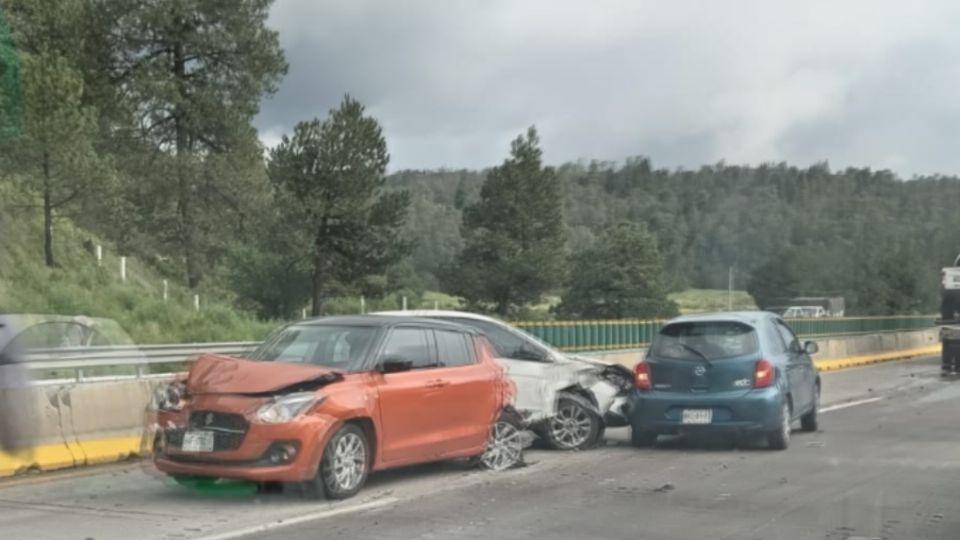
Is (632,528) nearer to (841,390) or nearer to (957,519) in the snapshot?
(957,519)

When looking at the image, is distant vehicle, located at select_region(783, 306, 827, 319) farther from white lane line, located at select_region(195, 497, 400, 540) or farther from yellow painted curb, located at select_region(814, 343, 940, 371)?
white lane line, located at select_region(195, 497, 400, 540)

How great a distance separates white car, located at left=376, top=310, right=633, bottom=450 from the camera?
13.0 meters

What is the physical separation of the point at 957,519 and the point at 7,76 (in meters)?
25.4

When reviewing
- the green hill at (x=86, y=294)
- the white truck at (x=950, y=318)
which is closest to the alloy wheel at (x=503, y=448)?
the green hill at (x=86, y=294)

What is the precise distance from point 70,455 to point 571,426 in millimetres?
5556

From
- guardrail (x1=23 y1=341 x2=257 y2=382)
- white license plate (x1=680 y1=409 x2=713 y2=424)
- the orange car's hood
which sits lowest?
white license plate (x1=680 y1=409 x2=713 y2=424)

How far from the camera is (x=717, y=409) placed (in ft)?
43.5

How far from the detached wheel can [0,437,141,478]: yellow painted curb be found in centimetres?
395

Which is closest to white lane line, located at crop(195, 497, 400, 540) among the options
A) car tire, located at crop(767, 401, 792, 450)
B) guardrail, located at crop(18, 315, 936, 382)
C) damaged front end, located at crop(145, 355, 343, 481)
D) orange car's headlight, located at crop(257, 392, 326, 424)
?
damaged front end, located at crop(145, 355, 343, 481)

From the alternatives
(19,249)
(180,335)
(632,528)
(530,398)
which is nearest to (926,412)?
(530,398)

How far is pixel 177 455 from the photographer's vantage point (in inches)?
377

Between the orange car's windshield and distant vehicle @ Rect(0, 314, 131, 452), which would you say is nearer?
distant vehicle @ Rect(0, 314, 131, 452)

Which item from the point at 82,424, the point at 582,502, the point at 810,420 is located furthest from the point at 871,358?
the point at 82,424

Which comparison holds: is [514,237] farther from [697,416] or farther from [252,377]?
[252,377]
